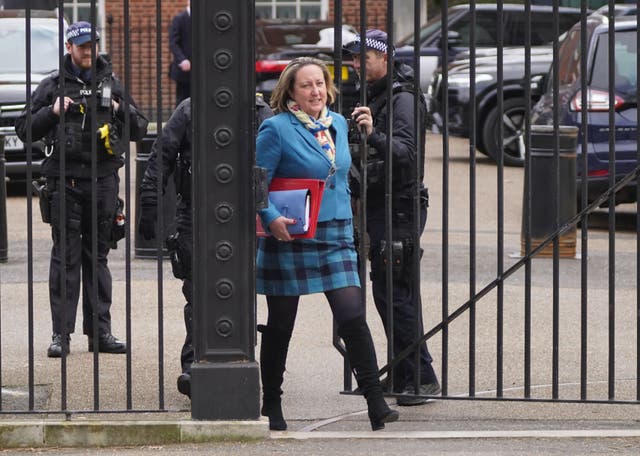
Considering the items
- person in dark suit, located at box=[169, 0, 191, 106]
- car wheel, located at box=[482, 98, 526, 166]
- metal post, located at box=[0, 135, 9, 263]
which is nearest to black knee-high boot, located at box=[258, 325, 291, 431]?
metal post, located at box=[0, 135, 9, 263]

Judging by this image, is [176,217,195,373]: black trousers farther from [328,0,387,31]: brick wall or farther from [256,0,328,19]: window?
[256,0,328,19]: window

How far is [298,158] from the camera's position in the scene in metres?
6.29

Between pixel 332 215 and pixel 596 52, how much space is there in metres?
6.91

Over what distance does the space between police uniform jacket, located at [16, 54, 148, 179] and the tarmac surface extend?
72cm

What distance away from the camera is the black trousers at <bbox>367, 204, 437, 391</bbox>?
6961mm

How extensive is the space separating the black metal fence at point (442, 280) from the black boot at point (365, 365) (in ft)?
0.72

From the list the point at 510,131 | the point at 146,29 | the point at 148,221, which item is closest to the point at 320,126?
the point at 148,221

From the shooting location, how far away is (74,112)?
25.6 feet

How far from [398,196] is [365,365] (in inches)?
37.3

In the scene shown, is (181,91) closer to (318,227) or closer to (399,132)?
(399,132)

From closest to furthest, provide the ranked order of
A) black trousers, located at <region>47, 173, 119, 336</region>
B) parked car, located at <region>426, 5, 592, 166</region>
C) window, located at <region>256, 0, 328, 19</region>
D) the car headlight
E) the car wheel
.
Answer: black trousers, located at <region>47, 173, 119, 336</region> → the car wheel → parked car, located at <region>426, 5, 592, 166</region> → the car headlight → window, located at <region>256, 0, 328, 19</region>

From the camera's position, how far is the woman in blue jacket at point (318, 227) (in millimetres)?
6305

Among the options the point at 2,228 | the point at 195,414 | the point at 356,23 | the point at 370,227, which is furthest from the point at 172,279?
the point at 356,23

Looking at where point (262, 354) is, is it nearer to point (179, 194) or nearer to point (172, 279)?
point (179, 194)
